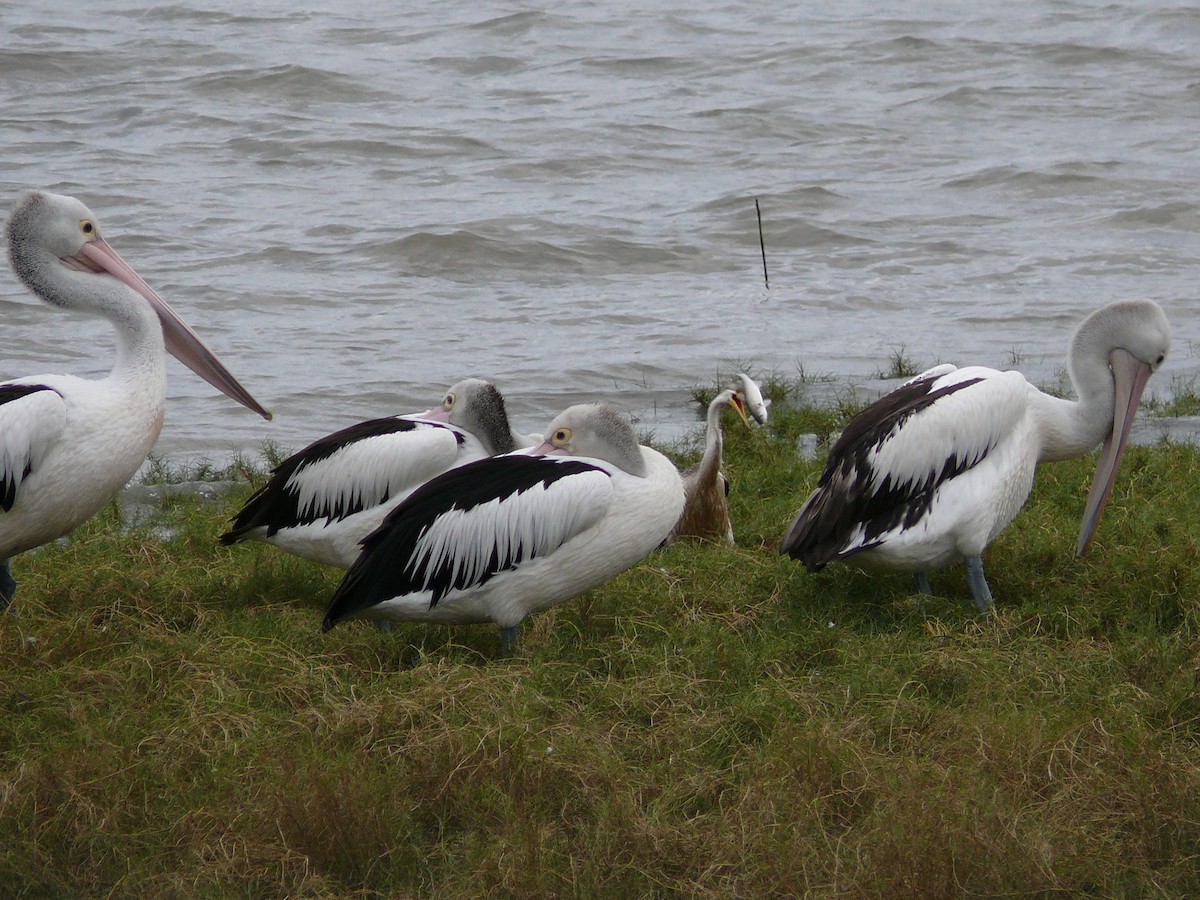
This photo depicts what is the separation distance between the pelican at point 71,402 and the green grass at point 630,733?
1.10 feet

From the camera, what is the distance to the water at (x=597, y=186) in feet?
30.7

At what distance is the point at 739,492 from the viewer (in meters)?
6.12

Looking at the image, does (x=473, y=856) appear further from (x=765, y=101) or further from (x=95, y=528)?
(x=765, y=101)

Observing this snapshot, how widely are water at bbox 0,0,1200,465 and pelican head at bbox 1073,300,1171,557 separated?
2.65 metres

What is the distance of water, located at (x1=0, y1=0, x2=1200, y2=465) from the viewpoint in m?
9.34

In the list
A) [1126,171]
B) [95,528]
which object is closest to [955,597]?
[95,528]

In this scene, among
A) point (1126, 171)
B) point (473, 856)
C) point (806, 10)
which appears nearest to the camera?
point (473, 856)

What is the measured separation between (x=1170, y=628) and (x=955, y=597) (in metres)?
0.68

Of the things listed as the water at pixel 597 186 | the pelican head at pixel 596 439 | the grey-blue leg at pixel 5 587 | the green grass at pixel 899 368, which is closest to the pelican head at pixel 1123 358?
the pelican head at pixel 596 439

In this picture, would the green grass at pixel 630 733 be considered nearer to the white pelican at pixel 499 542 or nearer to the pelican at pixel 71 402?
the white pelican at pixel 499 542

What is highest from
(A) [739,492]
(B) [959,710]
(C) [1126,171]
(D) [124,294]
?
(D) [124,294]

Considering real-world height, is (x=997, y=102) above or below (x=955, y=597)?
below

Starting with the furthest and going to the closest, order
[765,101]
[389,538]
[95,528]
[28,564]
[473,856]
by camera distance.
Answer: [765,101]
[95,528]
[28,564]
[389,538]
[473,856]

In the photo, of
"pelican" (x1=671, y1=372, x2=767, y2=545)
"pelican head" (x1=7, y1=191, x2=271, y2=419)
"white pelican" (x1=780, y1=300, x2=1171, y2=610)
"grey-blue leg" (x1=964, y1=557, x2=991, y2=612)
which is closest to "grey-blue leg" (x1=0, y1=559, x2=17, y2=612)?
"pelican head" (x1=7, y1=191, x2=271, y2=419)
